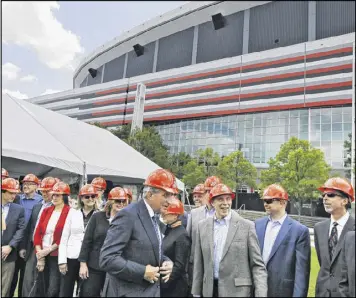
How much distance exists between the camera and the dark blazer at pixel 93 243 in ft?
10.7

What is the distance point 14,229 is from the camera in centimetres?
378

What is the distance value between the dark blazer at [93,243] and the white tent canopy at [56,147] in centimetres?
405

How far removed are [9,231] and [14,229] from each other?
0.19 feet

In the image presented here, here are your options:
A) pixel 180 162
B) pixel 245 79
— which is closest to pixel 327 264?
pixel 180 162

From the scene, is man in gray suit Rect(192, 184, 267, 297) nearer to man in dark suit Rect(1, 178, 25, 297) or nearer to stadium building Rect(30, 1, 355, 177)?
man in dark suit Rect(1, 178, 25, 297)

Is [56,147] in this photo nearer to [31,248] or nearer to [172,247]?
[31,248]

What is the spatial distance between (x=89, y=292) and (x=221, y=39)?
132ft

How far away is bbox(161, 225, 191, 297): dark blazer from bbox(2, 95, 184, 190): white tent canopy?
4799mm

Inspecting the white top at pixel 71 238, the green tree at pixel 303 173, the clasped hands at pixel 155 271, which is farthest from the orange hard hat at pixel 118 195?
the green tree at pixel 303 173

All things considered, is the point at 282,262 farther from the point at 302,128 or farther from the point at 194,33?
the point at 194,33

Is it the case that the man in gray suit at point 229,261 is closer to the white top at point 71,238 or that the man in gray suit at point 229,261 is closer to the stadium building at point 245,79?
the white top at point 71,238

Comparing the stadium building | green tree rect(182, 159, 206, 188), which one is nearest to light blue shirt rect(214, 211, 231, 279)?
the stadium building

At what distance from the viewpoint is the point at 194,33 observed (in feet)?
137

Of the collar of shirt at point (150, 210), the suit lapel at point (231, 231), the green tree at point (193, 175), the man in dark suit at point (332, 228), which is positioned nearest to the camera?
the collar of shirt at point (150, 210)
